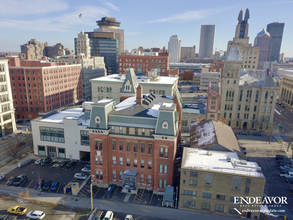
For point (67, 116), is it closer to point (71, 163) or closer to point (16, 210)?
point (71, 163)

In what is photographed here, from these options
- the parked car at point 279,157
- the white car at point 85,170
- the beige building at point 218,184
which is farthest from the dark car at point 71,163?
the parked car at point 279,157

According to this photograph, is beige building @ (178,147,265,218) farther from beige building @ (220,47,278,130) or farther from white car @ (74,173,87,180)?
beige building @ (220,47,278,130)

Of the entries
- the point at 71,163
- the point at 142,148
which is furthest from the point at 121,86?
the point at 142,148

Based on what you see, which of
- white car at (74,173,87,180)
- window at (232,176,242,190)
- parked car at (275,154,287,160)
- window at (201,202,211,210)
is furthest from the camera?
parked car at (275,154,287,160)

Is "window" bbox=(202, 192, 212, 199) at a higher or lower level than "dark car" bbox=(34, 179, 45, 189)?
higher

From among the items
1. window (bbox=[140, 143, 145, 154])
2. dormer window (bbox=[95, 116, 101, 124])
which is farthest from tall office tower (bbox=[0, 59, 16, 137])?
window (bbox=[140, 143, 145, 154])
